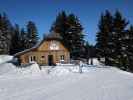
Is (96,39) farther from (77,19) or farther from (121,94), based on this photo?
(121,94)

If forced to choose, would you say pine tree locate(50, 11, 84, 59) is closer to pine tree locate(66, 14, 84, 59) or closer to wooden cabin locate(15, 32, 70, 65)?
pine tree locate(66, 14, 84, 59)

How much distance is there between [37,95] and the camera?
20.4 metres

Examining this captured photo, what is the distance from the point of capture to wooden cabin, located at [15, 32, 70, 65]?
49812mm

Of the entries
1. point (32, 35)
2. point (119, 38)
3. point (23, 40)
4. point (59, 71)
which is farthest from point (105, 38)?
point (32, 35)

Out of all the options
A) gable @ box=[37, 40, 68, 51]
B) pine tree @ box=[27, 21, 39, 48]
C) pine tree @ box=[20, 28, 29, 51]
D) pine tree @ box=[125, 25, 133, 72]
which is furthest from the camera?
pine tree @ box=[27, 21, 39, 48]

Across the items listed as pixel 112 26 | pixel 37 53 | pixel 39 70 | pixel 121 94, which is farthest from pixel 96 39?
pixel 121 94

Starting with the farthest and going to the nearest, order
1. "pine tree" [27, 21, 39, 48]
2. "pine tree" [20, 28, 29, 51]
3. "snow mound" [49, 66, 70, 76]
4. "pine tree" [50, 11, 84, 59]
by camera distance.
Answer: "pine tree" [27, 21, 39, 48] → "pine tree" [20, 28, 29, 51] → "pine tree" [50, 11, 84, 59] → "snow mound" [49, 66, 70, 76]

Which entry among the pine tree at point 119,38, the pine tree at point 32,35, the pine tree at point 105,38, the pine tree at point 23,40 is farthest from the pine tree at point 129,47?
the pine tree at point 32,35

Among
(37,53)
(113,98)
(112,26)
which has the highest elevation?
(112,26)

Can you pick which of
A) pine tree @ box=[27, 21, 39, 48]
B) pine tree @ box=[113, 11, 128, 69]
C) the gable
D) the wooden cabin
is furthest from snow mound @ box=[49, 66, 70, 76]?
pine tree @ box=[27, 21, 39, 48]

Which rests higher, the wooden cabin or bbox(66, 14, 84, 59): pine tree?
bbox(66, 14, 84, 59): pine tree

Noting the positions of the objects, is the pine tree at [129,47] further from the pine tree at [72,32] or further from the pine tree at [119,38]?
the pine tree at [72,32]

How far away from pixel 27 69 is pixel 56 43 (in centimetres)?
1316

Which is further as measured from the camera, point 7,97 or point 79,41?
point 79,41
